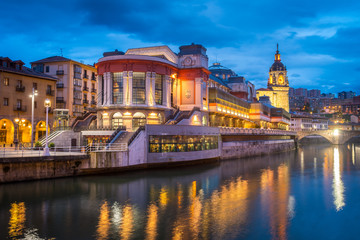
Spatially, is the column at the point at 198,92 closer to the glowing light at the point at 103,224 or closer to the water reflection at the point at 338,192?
the water reflection at the point at 338,192

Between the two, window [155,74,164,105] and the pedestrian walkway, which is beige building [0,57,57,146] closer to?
the pedestrian walkway

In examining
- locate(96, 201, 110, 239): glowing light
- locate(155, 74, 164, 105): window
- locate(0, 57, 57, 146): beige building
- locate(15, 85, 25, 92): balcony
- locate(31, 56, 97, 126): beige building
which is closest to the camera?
locate(96, 201, 110, 239): glowing light

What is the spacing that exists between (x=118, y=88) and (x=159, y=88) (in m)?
8.32

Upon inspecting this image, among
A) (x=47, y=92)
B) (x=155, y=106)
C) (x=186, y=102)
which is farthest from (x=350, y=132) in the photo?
(x=47, y=92)

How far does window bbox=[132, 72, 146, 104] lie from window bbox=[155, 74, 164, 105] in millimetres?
3024

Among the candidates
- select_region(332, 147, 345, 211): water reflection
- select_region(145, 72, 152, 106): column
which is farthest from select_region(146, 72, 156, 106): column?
select_region(332, 147, 345, 211): water reflection

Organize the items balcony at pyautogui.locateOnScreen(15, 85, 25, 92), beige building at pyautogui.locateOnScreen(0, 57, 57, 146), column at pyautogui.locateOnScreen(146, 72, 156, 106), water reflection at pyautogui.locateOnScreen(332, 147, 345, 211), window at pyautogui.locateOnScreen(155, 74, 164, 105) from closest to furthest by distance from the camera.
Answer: water reflection at pyautogui.locateOnScreen(332, 147, 345, 211) < beige building at pyautogui.locateOnScreen(0, 57, 57, 146) < balcony at pyautogui.locateOnScreen(15, 85, 25, 92) < column at pyautogui.locateOnScreen(146, 72, 156, 106) < window at pyautogui.locateOnScreen(155, 74, 164, 105)

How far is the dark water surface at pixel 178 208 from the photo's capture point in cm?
2181

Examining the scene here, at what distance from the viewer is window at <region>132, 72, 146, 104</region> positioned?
6488 cm

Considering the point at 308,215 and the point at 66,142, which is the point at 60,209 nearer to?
the point at 308,215

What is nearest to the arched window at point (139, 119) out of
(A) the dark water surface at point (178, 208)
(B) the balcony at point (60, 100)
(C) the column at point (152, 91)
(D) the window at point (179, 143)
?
(C) the column at point (152, 91)

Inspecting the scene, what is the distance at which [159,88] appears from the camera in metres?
68.0

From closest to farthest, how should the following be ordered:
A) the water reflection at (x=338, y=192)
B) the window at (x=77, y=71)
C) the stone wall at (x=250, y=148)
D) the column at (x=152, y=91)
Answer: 1. the water reflection at (x=338, y=192)
2. the column at (x=152, y=91)
3. the stone wall at (x=250, y=148)
4. the window at (x=77, y=71)

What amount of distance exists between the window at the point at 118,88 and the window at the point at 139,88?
272 cm
